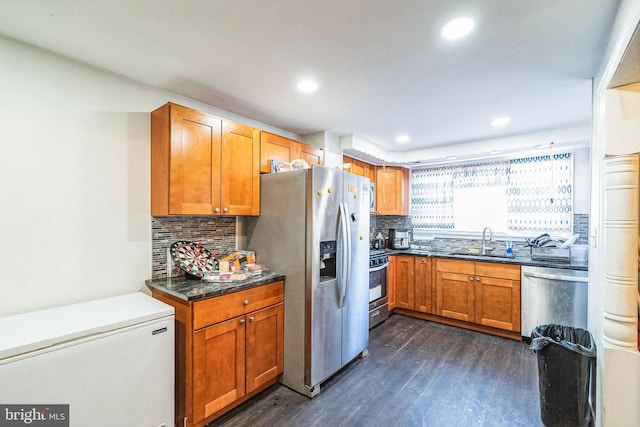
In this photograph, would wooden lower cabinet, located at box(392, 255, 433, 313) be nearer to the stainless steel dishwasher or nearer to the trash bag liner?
the stainless steel dishwasher

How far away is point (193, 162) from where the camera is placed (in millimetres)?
2111

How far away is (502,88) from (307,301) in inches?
89.5

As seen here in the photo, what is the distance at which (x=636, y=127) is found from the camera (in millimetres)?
1424

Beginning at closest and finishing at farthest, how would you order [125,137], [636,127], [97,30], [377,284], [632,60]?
[632,60]
[636,127]
[97,30]
[125,137]
[377,284]

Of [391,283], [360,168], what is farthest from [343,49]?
[391,283]

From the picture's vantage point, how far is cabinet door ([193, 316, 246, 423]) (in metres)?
1.79

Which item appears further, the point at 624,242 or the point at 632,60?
the point at 624,242

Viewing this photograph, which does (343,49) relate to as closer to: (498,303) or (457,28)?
(457,28)

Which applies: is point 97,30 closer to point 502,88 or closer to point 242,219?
point 242,219

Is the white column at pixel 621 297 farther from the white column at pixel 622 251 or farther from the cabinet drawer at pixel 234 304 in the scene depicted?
the cabinet drawer at pixel 234 304

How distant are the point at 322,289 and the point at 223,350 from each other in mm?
845

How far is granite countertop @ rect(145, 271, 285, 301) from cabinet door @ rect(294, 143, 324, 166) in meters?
1.35

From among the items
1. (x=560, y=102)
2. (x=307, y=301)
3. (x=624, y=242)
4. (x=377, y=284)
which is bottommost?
(x=377, y=284)

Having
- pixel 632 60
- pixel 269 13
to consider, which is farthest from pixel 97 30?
pixel 632 60
